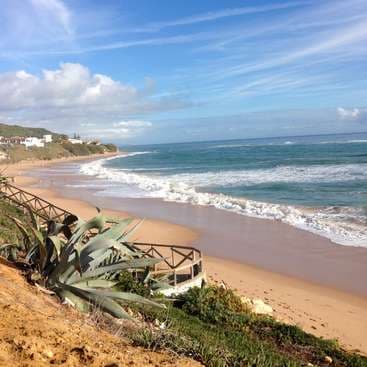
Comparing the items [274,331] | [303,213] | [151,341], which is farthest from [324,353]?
[303,213]

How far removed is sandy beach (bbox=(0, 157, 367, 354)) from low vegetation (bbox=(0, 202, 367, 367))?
5.77 feet

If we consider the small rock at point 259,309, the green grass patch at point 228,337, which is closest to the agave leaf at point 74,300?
the green grass patch at point 228,337

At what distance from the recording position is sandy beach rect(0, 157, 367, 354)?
912 cm

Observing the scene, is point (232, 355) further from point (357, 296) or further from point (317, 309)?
point (357, 296)

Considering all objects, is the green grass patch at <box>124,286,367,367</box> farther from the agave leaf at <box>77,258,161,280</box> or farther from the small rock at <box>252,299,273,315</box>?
the agave leaf at <box>77,258,161,280</box>

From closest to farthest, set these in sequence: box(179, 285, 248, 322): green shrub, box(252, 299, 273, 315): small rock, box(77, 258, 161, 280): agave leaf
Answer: box(77, 258, 161, 280): agave leaf < box(179, 285, 248, 322): green shrub < box(252, 299, 273, 315): small rock

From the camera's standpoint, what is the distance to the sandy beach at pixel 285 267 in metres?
9.12

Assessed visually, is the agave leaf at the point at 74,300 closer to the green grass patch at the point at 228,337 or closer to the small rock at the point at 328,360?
the green grass patch at the point at 228,337

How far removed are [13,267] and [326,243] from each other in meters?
11.9

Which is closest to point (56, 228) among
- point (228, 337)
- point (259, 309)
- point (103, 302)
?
point (103, 302)

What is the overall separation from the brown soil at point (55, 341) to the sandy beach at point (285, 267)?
17.2ft

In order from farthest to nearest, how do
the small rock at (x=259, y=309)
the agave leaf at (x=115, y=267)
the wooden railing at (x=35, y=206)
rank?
the wooden railing at (x=35, y=206)
the small rock at (x=259, y=309)
the agave leaf at (x=115, y=267)

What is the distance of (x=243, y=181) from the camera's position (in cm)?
3706

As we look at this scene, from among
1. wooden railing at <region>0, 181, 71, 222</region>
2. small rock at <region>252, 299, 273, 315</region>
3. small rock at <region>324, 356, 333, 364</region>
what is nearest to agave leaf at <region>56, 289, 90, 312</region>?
small rock at <region>324, 356, 333, 364</region>
